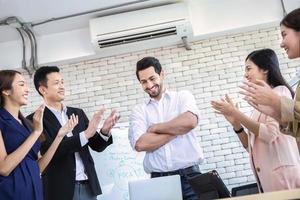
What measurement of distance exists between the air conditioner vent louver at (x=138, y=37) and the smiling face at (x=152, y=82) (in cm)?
142

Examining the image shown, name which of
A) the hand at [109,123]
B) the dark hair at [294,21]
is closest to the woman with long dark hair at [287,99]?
the dark hair at [294,21]

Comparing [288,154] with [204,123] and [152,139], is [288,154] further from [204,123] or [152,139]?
[204,123]

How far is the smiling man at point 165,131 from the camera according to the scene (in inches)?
90.1

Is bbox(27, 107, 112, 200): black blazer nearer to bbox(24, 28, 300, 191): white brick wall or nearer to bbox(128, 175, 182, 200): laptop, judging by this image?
bbox(128, 175, 182, 200): laptop

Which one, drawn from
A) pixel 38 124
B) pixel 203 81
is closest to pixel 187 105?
pixel 38 124

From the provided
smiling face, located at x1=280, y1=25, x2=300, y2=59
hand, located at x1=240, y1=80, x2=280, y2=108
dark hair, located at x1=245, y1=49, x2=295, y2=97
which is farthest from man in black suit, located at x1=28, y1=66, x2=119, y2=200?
smiling face, located at x1=280, y1=25, x2=300, y2=59

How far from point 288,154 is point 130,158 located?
6.78 feet

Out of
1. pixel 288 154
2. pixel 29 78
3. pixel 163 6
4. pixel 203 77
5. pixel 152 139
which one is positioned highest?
pixel 163 6

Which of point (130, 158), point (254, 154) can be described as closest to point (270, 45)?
point (130, 158)

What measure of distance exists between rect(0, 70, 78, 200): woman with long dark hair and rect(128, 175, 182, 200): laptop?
1.82ft

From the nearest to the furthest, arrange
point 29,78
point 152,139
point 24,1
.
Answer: point 152,139 < point 24,1 < point 29,78

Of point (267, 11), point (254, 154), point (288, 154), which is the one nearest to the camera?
point (288, 154)

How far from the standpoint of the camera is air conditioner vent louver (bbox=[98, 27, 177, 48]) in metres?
3.94

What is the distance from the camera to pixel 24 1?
3.74 meters
